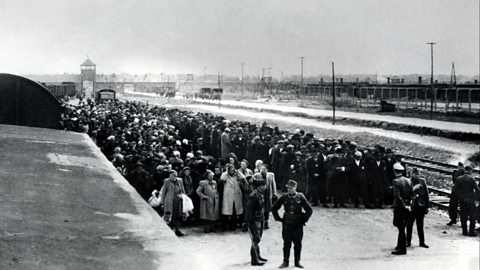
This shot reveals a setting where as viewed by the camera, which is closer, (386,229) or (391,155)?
(386,229)

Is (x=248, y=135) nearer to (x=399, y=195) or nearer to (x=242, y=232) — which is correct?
(x=242, y=232)

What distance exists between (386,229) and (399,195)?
262 cm

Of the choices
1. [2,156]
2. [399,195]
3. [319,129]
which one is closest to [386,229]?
[399,195]

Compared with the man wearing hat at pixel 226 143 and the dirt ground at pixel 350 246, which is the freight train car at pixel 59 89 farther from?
the dirt ground at pixel 350 246

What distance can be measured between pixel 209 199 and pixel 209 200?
0.02 meters

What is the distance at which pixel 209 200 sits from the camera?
10695mm

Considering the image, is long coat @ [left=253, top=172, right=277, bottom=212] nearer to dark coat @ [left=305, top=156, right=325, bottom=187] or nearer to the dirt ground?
the dirt ground

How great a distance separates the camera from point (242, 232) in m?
11.0

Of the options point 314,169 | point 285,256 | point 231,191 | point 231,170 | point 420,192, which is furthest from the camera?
point 314,169

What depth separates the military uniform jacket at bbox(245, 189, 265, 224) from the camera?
827cm

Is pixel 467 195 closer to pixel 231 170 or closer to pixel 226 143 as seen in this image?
pixel 231 170

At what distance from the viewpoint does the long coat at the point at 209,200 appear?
35.0ft

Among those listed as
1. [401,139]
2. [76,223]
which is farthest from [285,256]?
[401,139]

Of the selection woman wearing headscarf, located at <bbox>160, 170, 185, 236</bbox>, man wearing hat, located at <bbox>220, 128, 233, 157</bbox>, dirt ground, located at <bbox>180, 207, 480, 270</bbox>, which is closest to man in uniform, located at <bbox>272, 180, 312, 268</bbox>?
dirt ground, located at <bbox>180, 207, 480, 270</bbox>
